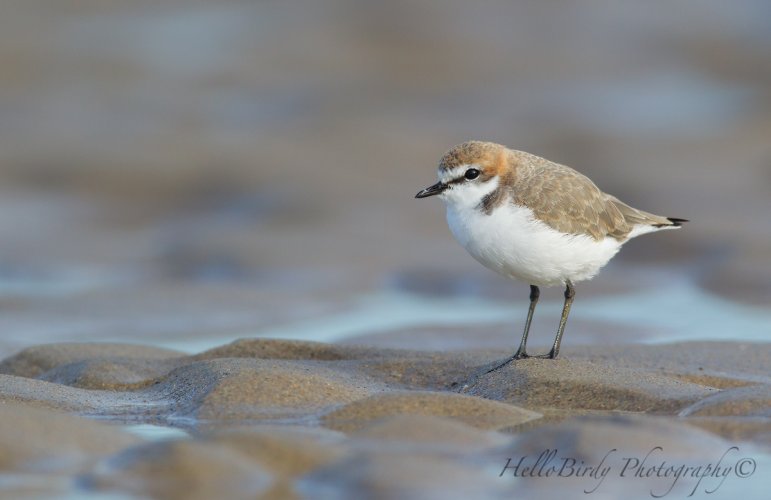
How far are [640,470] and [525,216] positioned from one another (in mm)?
2157

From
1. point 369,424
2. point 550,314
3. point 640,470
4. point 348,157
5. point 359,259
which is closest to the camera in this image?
point 640,470

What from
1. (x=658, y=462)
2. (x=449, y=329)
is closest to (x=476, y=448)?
(x=658, y=462)

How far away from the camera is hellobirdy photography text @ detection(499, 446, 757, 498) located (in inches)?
144

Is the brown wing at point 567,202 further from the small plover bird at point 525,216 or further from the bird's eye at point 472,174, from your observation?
the bird's eye at point 472,174

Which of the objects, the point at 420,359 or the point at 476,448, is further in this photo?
the point at 420,359

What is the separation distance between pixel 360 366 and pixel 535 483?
2.28 metres

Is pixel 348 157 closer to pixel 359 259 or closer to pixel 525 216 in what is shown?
pixel 359 259

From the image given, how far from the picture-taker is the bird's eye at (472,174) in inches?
231

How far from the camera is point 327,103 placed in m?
11.5

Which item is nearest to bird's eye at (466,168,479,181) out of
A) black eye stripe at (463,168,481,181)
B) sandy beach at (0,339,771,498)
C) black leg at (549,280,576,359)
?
black eye stripe at (463,168,481,181)

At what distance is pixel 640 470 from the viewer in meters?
3.72

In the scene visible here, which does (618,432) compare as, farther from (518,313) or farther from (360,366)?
(518,313)

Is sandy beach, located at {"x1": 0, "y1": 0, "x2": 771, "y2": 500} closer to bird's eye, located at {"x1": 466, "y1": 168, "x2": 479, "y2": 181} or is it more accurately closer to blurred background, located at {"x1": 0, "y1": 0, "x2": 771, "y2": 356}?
blurred background, located at {"x1": 0, "y1": 0, "x2": 771, "y2": 356}

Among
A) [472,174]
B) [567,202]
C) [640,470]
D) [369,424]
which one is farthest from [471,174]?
[640,470]
